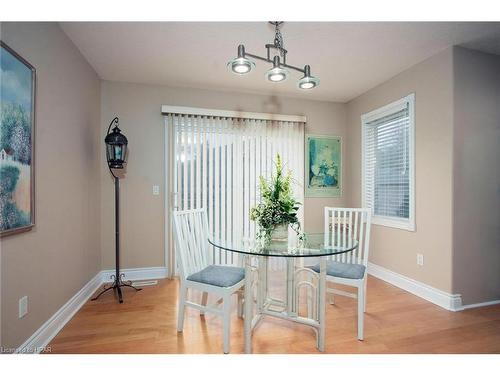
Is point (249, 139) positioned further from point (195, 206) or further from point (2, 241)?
point (2, 241)

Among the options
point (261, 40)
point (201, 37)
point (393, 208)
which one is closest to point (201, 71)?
point (201, 37)

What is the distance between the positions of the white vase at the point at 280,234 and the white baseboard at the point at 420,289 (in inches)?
69.3

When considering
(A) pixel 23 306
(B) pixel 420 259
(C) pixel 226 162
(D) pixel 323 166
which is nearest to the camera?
(A) pixel 23 306

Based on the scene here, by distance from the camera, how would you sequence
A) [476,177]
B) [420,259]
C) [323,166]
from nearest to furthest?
[476,177] < [420,259] < [323,166]

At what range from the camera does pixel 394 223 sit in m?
3.06

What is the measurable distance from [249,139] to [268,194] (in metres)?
1.73

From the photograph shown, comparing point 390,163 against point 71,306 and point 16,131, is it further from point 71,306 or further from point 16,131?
point 71,306

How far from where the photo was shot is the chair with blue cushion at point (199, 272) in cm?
182

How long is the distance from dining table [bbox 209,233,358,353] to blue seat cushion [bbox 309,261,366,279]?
14 centimetres

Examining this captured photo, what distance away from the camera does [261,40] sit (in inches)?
89.0

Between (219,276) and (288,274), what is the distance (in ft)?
1.81

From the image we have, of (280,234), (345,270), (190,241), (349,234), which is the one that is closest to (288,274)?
(280,234)

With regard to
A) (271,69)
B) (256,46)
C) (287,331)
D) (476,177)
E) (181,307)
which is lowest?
(287,331)

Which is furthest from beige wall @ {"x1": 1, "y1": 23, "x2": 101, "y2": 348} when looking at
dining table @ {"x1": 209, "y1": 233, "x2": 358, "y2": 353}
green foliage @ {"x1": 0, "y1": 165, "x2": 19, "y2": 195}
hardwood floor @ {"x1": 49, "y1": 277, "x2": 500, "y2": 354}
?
dining table @ {"x1": 209, "y1": 233, "x2": 358, "y2": 353}
